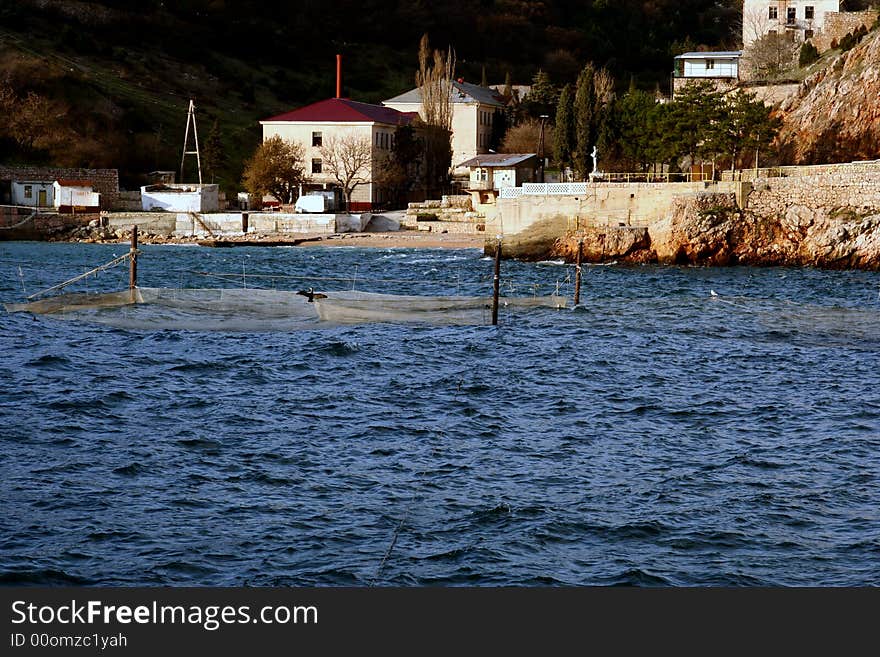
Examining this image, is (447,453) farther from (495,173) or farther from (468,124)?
(468,124)

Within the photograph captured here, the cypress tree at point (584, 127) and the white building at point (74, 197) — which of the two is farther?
the white building at point (74, 197)

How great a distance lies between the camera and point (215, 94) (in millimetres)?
98375

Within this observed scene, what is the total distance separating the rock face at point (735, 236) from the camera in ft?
162

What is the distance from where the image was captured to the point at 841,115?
64.0 m

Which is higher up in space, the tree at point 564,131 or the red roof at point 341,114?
the red roof at point 341,114

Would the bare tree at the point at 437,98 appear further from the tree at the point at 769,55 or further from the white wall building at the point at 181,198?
the tree at the point at 769,55

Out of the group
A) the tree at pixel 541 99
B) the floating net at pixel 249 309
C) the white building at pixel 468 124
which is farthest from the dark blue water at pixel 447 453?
the tree at pixel 541 99

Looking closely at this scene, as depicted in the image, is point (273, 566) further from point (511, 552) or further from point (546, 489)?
point (546, 489)

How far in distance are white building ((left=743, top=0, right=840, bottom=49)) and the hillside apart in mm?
18846

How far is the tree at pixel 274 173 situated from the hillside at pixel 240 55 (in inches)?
239

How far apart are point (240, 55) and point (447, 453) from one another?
97964 mm

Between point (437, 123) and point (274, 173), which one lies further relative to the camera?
point (437, 123)

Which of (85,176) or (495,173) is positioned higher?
(495,173)

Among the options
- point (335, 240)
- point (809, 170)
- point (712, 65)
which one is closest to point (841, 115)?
point (809, 170)
